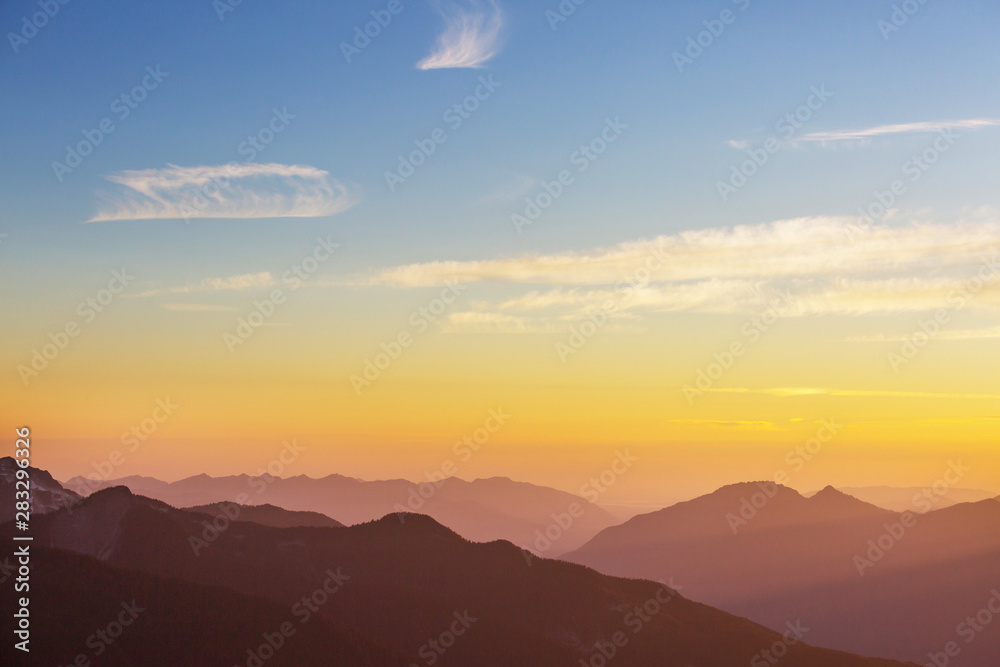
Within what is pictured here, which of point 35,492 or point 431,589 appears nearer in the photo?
point 431,589

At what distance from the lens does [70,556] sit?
5236 inches

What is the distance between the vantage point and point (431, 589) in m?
167

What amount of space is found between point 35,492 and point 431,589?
9421 centimetres

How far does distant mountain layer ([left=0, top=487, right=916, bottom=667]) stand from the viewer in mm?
152125

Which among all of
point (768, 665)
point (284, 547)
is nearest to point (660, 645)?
point (768, 665)

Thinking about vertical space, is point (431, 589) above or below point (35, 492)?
below

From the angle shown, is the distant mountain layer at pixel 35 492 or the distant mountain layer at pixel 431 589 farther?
the distant mountain layer at pixel 35 492

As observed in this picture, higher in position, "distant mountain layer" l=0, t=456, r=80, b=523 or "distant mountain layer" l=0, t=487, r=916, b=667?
"distant mountain layer" l=0, t=456, r=80, b=523

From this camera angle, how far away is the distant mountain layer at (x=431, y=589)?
152 meters

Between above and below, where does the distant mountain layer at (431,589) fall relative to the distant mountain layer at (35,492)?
below

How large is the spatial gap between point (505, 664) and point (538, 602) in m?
22.4

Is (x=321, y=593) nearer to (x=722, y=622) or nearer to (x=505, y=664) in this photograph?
(x=505, y=664)

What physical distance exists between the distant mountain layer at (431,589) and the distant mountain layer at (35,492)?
9.30 metres

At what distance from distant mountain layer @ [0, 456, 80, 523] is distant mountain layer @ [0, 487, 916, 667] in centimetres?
930
